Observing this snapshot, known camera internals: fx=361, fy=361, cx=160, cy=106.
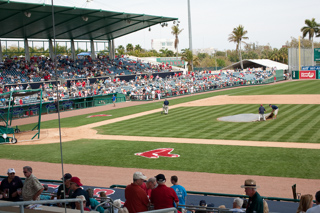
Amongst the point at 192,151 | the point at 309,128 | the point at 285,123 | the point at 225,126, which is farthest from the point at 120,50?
the point at 192,151

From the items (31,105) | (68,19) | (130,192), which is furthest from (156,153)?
(68,19)

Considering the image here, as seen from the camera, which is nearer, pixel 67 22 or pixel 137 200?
pixel 137 200

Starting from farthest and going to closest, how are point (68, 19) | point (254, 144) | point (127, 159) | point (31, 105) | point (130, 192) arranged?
point (68, 19) → point (31, 105) → point (254, 144) → point (127, 159) → point (130, 192)

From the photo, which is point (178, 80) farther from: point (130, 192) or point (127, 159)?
point (130, 192)

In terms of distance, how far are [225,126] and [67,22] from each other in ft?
94.5

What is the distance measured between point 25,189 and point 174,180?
3.43 m

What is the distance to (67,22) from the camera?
149 ft

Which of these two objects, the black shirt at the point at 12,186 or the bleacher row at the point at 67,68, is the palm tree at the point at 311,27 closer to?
the bleacher row at the point at 67,68

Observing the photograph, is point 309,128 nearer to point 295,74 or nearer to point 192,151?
point 192,151

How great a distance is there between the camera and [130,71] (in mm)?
60531

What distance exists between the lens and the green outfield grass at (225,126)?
2124cm

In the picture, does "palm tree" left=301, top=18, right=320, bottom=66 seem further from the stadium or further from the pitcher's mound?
the pitcher's mound

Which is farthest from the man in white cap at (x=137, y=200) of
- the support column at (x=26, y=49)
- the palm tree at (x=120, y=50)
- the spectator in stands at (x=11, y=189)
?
the palm tree at (x=120, y=50)

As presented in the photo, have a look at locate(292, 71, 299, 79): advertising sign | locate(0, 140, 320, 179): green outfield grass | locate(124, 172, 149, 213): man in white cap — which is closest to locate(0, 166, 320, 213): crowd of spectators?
locate(124, 172, 149, 213): man in white cap
